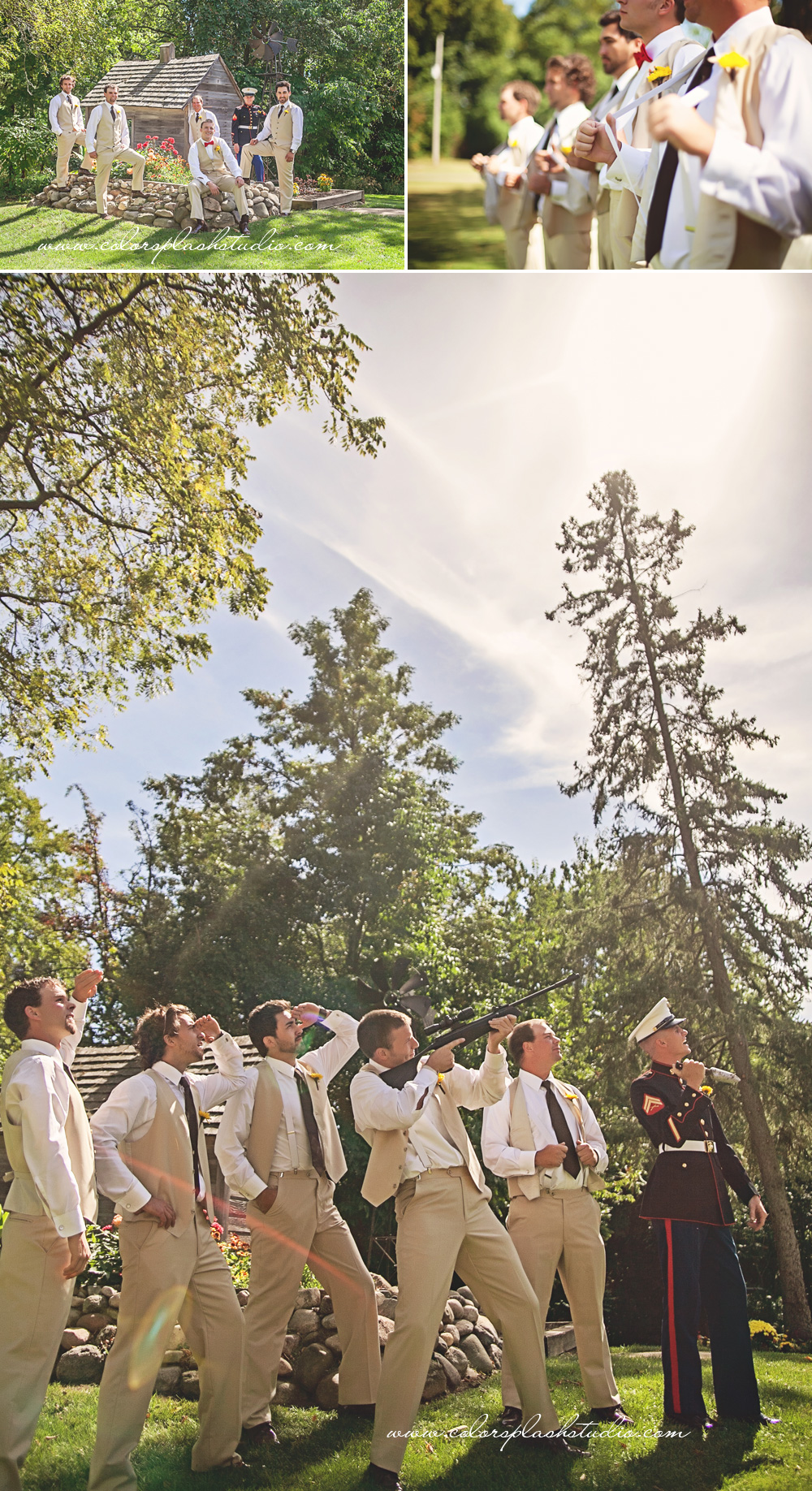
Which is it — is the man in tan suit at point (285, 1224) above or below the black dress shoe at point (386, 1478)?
above

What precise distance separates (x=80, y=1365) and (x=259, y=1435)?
129cm

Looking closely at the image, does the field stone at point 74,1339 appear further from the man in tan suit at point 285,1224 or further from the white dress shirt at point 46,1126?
the white dress shirt at point 46,1126

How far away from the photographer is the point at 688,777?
748 cm

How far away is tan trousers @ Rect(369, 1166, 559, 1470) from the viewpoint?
141 inches

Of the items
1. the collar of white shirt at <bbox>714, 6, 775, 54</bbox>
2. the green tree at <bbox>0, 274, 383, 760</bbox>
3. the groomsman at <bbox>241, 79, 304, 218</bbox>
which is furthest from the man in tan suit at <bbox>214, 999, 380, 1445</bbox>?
the groomsman at <bbox>241, 79, 304, 218</bbox>

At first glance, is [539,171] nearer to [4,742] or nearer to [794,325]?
[794,325]

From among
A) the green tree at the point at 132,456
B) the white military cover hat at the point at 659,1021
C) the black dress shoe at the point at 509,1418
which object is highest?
the green tree at the point at 132,456

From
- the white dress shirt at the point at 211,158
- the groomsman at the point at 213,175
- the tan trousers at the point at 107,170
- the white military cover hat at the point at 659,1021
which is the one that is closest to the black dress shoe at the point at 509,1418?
the white military cover hat at the point at 659,1021

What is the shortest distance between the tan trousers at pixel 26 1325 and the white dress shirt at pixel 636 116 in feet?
16.8

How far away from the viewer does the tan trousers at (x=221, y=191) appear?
6316 millimetres

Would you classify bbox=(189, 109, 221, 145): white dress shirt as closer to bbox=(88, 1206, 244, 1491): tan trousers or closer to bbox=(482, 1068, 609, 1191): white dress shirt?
bbox=(482, 1068, 609, 1191): white dress shirt

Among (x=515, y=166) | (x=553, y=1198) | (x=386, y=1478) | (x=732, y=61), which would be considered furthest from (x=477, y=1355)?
(x=732, y=61)

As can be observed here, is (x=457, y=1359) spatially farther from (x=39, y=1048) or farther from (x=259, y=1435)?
(x=39, y=1048)

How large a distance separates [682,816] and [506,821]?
126 cm
